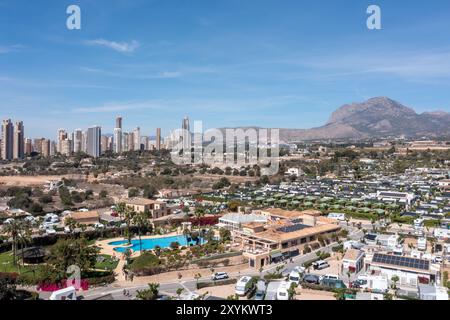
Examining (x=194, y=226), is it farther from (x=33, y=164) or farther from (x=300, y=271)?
(x=33, y=164)

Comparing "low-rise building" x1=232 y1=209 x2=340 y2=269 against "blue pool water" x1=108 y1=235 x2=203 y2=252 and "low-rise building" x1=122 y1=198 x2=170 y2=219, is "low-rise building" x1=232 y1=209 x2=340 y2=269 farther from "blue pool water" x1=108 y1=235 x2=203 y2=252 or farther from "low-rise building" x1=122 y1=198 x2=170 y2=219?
"low-rise building" x1=122 y1=198 x2=170 y2=219

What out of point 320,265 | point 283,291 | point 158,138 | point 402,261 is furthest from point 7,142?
point 402,261

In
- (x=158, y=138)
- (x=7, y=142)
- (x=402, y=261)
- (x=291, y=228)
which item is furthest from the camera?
(x=158, y=138)

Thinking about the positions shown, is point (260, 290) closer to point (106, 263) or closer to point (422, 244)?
point (106, 263)

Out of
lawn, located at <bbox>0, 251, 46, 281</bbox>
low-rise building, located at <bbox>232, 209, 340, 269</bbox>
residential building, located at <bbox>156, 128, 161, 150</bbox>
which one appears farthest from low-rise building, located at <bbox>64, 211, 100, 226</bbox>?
residential building, located at <bbox>156, 128, 161, 150</bbox>

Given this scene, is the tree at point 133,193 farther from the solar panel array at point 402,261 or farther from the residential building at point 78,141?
the residential building at point 78,141
